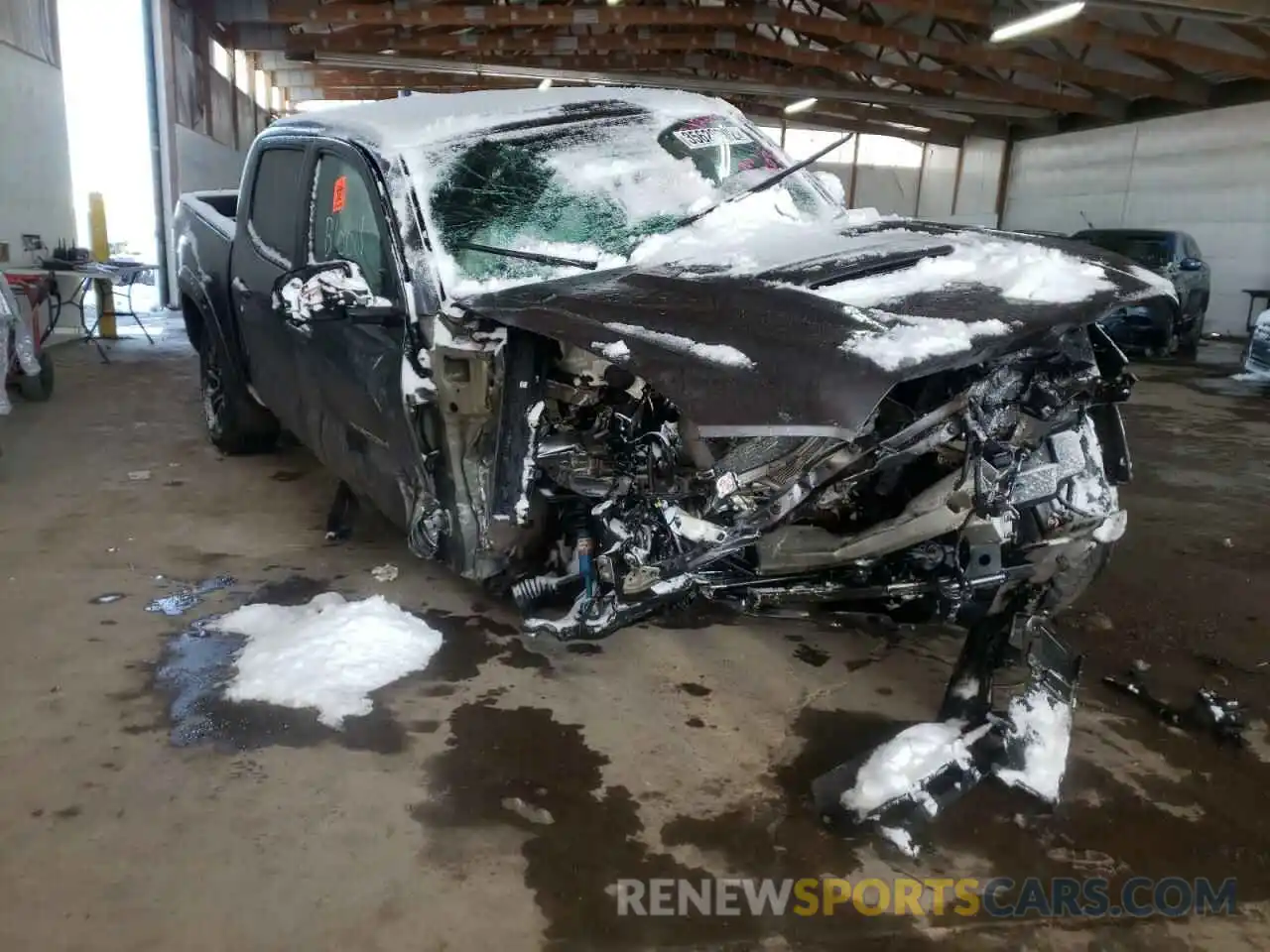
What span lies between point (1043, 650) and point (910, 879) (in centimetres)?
85

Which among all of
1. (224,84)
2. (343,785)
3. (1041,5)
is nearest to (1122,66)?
(1041,5)

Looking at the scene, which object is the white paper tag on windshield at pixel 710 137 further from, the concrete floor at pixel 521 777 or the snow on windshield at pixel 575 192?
the concrete floor at pixel 521 777

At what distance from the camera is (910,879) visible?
2168 millimetres

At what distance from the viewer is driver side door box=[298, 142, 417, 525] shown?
2998 mm

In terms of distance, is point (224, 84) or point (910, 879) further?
point (224, 84)

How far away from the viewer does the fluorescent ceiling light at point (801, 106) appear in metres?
18.8

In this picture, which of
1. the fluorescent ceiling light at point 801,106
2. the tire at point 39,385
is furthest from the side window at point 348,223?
the fluorescent ceiling light at point 801,106

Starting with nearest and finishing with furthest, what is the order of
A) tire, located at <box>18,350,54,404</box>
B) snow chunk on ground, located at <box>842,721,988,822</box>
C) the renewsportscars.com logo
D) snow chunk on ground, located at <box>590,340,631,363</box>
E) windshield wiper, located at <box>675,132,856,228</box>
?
1. the renewsportscars.com logo
2. snow chunk on ground, located at <box>590,340,631,363</box>
3. snow chunk on ground, located at <box>842,721,988,822</box>
4. windshield wiper, located at <box>675,132,856,228</box>
5. tire, located at <box>18,350,54,404</box>

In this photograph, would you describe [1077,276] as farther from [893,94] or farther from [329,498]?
[893,94]

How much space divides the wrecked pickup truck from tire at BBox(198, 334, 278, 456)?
4.95 ft

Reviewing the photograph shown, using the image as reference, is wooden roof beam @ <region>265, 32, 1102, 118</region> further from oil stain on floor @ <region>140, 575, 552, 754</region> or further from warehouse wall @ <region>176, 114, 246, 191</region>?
oil stain on floor @ <region>140, 575, 552, 754</region>

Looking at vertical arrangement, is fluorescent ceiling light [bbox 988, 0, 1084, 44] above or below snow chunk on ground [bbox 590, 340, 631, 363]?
above

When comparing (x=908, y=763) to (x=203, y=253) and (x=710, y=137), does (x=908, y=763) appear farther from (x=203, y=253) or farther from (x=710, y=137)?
(x=203, y=253)

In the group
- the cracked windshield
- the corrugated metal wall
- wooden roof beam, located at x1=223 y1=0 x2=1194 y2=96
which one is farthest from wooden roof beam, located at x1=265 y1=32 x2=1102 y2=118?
the cracked windshield
